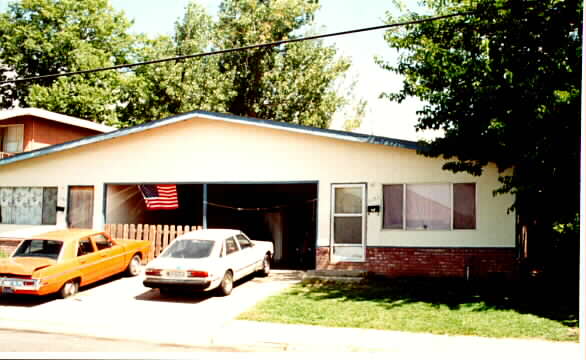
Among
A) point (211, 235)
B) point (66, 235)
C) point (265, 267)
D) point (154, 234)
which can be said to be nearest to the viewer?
point (66, 235)

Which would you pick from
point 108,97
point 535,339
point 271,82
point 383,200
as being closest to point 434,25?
point 383,200

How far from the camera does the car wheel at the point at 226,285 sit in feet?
44.1

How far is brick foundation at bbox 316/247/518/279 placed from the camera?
15133 millimetres

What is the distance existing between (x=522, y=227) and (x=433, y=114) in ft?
14.4

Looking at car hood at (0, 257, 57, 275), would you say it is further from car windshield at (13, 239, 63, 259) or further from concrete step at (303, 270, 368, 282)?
concrete step at (303, 270, 368, 282)

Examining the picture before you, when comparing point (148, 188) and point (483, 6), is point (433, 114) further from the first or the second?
point (148, 188)

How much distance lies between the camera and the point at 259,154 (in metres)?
17.6

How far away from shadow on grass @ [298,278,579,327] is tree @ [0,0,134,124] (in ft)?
92.4

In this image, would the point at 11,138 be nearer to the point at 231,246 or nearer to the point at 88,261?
the point at 88,261

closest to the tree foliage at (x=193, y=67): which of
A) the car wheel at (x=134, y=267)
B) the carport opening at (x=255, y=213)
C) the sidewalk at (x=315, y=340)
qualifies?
the carport opening at (x=255, y=213)

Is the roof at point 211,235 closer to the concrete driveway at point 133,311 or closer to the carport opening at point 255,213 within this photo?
the concrete driveway at point 133,311

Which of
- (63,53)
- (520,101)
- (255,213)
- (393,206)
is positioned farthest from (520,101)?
(63,53)

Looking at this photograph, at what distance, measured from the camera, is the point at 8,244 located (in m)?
19.6

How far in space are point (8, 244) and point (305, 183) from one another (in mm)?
10716
